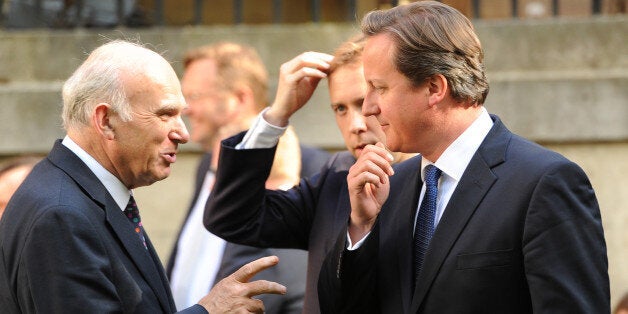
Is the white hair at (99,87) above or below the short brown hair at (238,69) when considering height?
above

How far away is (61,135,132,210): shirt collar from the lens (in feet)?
11.6

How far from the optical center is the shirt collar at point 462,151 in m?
3.30

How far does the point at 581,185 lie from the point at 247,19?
5347 mm

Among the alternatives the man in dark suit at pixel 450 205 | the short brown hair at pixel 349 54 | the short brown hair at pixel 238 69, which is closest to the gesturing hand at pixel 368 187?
the man in dark suit at pixel 450 205

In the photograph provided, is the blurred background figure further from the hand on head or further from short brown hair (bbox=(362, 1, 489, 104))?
short brown hair (bbox=(362, 1, 489, 104))

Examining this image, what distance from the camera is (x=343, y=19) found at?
7.62m

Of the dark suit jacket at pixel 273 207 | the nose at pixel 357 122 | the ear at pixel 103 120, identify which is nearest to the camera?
the ear at pixel 103 120

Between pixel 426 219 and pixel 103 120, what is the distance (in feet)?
3.47

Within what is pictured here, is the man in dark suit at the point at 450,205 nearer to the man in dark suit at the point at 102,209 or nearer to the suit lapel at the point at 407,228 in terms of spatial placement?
the suit lapel at the point at 407,228

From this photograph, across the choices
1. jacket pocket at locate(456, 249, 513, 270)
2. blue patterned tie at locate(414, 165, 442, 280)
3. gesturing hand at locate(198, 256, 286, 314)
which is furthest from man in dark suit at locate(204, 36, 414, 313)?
jacket pocket at locate(456, 249, 513, 270)

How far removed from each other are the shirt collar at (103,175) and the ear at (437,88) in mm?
1040

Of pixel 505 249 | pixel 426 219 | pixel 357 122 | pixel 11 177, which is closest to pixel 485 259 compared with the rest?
pixel 505 249

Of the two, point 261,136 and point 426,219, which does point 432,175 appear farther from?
point 261,136

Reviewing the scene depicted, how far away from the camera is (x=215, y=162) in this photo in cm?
563
